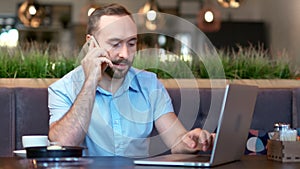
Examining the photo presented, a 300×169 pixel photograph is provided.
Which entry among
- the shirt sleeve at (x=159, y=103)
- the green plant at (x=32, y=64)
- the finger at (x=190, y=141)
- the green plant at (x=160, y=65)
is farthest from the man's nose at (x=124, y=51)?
the green plant at (x=32, y=64)

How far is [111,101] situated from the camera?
2434 mm

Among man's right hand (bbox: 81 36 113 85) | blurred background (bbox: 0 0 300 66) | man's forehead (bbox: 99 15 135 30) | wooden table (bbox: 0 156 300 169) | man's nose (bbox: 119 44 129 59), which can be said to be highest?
blurred background (bbox: 0 0 300 66)

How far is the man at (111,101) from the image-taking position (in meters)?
2.26

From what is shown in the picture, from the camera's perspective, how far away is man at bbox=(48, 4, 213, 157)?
7.40 ft

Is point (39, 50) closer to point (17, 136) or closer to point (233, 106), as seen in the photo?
point (17, 136)

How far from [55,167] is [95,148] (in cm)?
74

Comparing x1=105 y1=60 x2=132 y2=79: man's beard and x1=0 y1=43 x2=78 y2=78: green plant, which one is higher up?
x1=0 y1=43 x2=78 y2=78: green plant

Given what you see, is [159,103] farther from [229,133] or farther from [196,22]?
[196,22]

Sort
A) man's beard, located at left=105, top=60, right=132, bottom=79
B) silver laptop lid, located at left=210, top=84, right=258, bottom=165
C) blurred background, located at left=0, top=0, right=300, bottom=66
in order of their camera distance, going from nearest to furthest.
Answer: silver laptop lid, located at left=210, top=84, right=258, bottom=165
man's beard, located at left=105, top=60, right=132, bottom=79
blurred background, located at left=0, top=0, right=300, bottom=66

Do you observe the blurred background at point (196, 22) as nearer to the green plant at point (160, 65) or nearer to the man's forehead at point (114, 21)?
the green plant at point (160, 65)

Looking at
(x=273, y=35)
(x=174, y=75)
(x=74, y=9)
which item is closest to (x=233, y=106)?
(x=174, y=75)

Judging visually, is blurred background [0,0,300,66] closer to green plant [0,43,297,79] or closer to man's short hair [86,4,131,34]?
green plant [0,43,297,79]

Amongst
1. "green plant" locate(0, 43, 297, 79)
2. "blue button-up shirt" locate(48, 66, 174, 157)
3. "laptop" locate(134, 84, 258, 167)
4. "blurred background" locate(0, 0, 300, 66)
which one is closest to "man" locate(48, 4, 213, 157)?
"blue button-up shirt" locate(48, 66, 174, 157)

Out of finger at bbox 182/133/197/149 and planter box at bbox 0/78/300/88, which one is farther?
planter box at bbox 0/78/300/88
